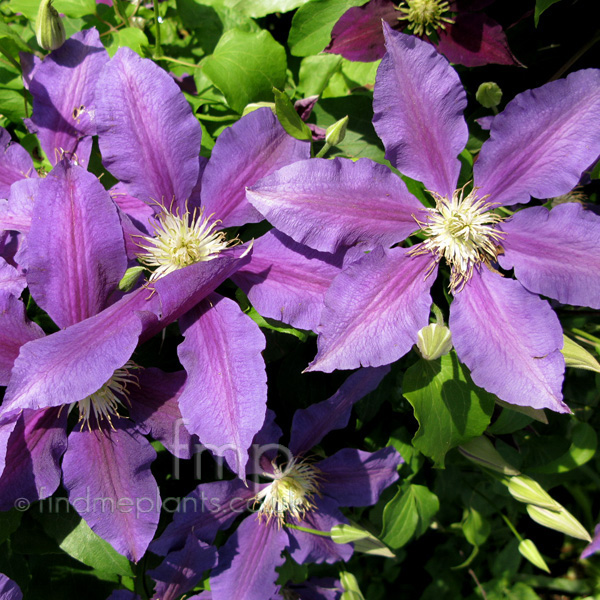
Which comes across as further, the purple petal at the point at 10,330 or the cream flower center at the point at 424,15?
the cream flower center at the point at 424,15

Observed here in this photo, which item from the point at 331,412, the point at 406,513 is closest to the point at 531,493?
the point at 406,513

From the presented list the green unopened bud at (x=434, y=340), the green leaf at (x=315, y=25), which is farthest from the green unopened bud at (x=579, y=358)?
the green leaf at (x=315, y=25)

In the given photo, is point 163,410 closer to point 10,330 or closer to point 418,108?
point 10,330

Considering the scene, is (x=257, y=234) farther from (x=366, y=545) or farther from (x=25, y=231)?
(x=366, y=545)

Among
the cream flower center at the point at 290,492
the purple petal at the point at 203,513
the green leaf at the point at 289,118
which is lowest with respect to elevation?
the cream flower center at the point at 290,492

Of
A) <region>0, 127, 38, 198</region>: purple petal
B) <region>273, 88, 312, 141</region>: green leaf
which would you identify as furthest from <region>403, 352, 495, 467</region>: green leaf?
<region>0, 127, 38, 198</region>: purple petal

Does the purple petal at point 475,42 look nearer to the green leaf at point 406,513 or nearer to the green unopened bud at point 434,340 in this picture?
the green unopened bud at point 434,340
